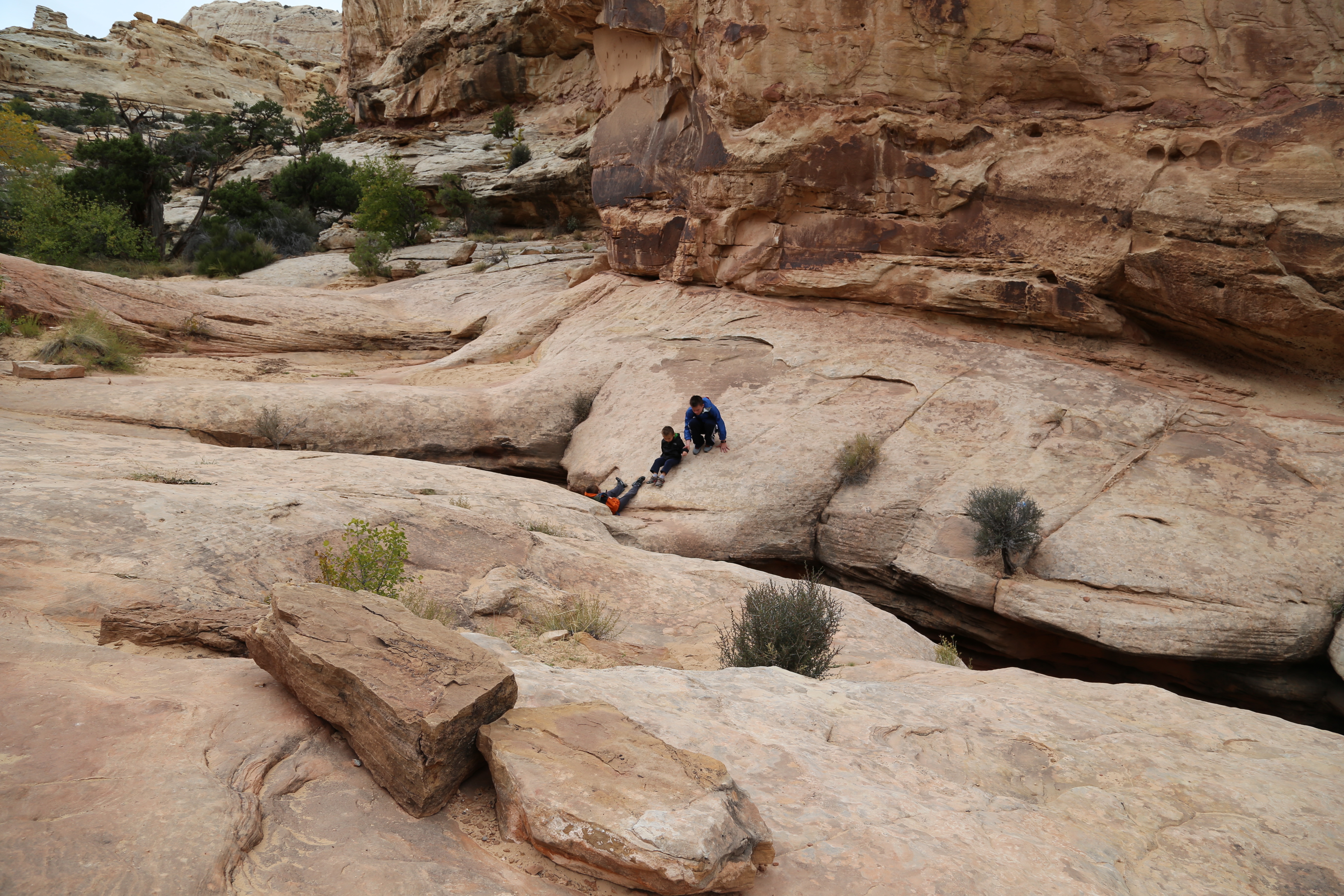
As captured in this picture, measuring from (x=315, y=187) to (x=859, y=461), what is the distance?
29.4 m

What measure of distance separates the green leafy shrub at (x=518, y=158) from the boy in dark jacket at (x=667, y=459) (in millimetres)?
21047

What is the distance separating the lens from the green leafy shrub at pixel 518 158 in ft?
96.0

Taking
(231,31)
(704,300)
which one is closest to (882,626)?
(704,300)

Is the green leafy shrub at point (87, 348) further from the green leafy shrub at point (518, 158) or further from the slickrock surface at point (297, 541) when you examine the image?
the green leafy shrub at point (518, 158)

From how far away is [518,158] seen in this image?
96.0ft

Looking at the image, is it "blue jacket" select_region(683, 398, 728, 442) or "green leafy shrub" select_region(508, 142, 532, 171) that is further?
"green leafy shrub" select_region(508, 142, 532, 171)

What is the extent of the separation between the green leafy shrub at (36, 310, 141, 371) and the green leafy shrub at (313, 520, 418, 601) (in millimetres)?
9692

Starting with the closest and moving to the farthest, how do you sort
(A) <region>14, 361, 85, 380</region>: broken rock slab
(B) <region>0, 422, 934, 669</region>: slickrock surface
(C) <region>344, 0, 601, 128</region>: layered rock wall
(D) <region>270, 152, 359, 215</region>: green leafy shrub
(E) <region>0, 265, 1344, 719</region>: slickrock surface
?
(B) <region>0, 422, 934, 669</region>: slickrock surface
(E) <region>0, 265, 1344, 719</region>: slickrock surface
(A) <region>14, 361, 85, 380</region>: broken rock slab
(D) <region>270, 152, 359, 215</region>: green leafy shrub
(C) <region>344, 0, 601, 128</region>: layered rock wall

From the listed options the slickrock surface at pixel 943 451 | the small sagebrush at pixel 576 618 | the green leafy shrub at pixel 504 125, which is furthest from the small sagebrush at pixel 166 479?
the green leafy shrub at pixel 504 125

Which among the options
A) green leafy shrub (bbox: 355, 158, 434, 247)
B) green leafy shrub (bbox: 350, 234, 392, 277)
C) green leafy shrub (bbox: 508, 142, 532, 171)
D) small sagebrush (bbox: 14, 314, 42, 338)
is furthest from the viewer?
green leafy shrub (bbox: 508, 142, 532, 171)

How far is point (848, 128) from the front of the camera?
13172 millimetres

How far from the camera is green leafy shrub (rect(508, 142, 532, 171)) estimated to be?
29.3 meters

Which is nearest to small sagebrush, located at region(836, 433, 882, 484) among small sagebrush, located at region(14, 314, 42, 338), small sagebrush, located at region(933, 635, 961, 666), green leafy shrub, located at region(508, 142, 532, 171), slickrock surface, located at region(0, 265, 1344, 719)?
slickrock surface, located at region(0, 265, 1344, 719)

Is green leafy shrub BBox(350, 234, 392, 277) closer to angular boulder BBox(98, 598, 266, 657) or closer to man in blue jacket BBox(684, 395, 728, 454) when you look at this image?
man in blue jacket BBox(684, 395, 728, 454)
